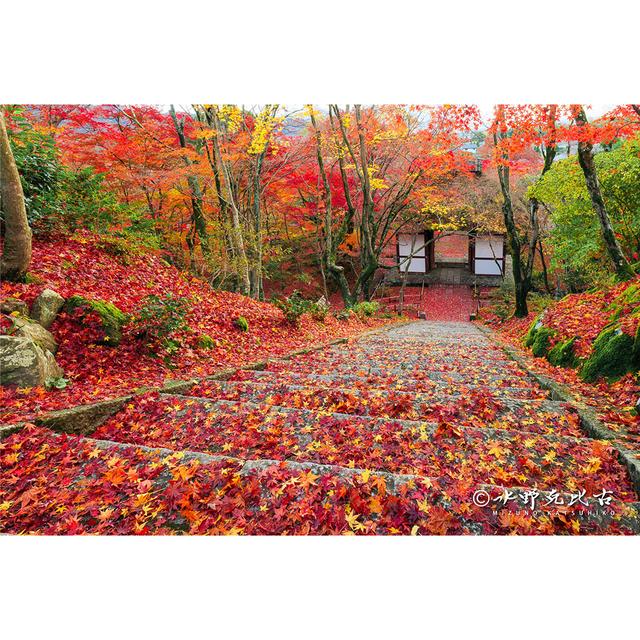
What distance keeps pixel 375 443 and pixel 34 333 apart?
3.20 m

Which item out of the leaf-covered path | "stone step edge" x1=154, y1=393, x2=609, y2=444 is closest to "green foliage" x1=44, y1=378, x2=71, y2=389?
the leaf-covered path

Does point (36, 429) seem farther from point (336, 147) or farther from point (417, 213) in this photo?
point (417, 213)

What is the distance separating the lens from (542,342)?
541 centimetres

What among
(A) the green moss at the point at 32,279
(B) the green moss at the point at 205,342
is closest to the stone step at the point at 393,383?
(B) the green moss at the point at 205,342

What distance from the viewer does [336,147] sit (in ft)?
36.2

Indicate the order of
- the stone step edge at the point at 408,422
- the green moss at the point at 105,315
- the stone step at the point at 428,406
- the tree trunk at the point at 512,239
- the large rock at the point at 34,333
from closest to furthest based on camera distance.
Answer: the stone step edge at the point at 408,422 < the stone step at the point at 428,406 < the large rock at the point at 34,333 < the green moss at the point at 105,315 < the tree trunk at the point at 512,239

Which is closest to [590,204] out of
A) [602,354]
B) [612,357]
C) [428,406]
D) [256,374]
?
[602,354]

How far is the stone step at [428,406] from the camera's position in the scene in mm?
2621

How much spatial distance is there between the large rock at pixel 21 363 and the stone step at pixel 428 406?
1.14 meters

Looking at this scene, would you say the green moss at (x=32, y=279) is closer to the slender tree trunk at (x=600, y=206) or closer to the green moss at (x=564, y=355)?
the green moss at (x=564, y=355)

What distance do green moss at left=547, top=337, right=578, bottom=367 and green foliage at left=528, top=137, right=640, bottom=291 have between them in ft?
9.01

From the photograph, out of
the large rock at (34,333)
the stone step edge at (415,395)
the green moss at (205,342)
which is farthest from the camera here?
the green moss at (205,342)

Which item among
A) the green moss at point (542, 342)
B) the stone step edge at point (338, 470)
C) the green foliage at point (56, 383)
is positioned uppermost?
the stone step edge at point (338, 470)

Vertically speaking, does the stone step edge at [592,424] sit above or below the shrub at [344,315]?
above
